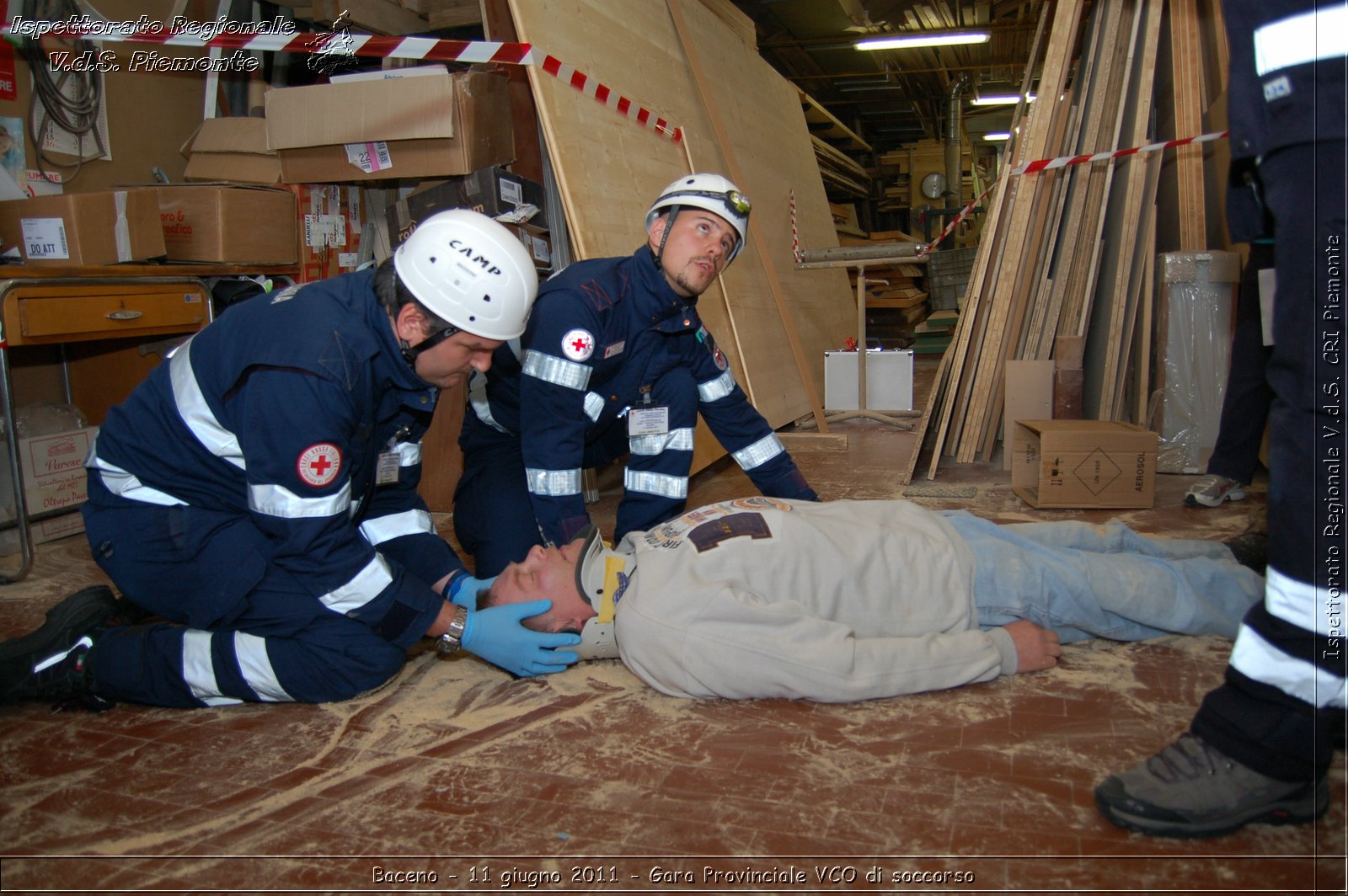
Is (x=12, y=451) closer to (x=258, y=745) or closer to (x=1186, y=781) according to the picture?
(x=258, y=745)

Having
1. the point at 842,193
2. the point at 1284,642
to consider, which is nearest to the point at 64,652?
the point at 1284,642

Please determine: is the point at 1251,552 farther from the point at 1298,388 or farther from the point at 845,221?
the point at 845,221

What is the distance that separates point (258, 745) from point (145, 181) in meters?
3.97

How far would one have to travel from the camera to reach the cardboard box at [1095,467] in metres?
3.84

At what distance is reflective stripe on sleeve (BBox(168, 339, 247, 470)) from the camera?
89.9 inches

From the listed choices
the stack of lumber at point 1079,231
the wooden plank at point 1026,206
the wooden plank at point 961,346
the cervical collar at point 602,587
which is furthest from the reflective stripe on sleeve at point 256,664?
the wooden plank at point 1026,206

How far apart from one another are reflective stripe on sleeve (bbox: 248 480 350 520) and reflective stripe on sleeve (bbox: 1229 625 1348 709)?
1.94 m

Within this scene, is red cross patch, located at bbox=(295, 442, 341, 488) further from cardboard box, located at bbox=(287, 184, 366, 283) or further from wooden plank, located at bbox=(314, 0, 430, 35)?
wooden plank, located at bbox=(314, 0, 430, 35)

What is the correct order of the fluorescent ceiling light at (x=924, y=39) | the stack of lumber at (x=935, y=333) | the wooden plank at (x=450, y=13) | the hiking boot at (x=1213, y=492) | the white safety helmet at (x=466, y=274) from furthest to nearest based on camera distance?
the stack of lumber at (x=935, y=333) < the fluorescent ceiling light at (x=924, y=39) < the wooden plank at (x=450, y=13) < the hiking boot at (x=1213, y=492) < the white safety helmet at (x=466, y=274)

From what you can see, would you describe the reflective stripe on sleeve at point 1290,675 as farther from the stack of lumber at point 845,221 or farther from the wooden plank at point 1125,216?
the stack of lumber at point 845,221

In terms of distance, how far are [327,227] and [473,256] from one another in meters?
3.02

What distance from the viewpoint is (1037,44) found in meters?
6.25

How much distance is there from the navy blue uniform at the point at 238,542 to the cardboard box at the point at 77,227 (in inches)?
79.6

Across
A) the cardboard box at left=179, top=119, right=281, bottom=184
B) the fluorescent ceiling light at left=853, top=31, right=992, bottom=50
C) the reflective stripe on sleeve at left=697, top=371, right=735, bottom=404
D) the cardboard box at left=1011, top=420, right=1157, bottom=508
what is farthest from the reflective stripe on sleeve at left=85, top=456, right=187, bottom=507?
the fluorescent ceiling light at left=853, top=31, right=992, bottom=50
